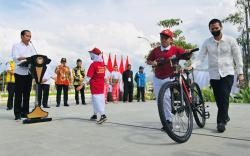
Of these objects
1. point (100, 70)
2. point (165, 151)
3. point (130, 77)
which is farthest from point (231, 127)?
point (130, 77)

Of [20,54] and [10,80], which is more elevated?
[20,54]

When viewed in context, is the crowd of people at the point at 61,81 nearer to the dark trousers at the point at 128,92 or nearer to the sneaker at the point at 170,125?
the dark trousers at the point at 128,92

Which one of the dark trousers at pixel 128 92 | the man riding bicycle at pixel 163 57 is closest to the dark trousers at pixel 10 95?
the dark trousers at pixel 128 92

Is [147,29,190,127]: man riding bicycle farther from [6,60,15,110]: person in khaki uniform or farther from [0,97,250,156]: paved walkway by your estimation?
[6,60,15,110]: person in khaki uniform

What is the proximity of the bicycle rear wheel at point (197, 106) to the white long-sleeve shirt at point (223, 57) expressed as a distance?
14.4 inches

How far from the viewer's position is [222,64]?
227 inches

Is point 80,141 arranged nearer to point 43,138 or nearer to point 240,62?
point 43,138

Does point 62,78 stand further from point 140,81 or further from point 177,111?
point 177,111

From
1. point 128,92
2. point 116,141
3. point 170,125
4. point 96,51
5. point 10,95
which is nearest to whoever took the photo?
point 170,125

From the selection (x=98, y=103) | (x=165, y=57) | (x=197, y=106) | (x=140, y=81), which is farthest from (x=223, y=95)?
(x=140, y=81)

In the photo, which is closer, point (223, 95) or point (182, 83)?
point (182, 83)

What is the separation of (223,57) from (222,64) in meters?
0.13

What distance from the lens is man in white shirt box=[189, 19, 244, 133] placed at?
571 cm

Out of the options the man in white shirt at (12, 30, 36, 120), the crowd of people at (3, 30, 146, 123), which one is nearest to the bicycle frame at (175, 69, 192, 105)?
the crowd of people at (3, 30, 146, 123)
